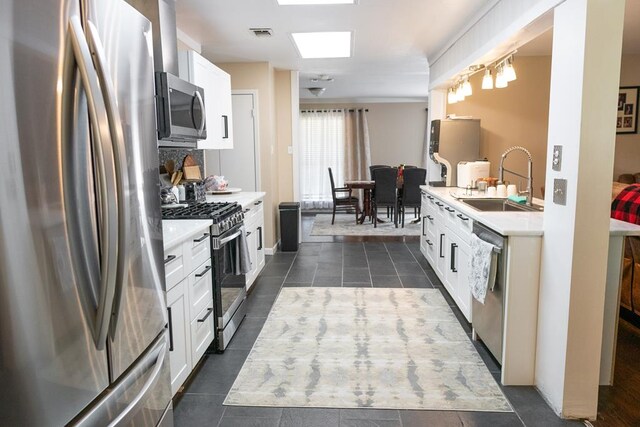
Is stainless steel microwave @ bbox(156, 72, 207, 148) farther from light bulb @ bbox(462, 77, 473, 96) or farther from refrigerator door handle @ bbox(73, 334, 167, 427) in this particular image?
light bulb @ bbox(462, 77, 473, 96)

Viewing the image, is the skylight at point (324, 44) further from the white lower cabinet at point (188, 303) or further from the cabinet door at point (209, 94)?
the white lower cabinet at point (188, 303)

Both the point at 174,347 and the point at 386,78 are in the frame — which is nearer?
the point at 174,347

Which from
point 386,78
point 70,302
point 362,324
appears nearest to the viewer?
point 70,302

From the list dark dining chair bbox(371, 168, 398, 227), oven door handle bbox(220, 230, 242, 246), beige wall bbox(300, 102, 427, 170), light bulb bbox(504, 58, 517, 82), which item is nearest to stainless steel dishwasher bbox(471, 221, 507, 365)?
light bulb bbox(504, 58, 517, 82)

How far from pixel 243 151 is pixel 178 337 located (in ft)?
11.7

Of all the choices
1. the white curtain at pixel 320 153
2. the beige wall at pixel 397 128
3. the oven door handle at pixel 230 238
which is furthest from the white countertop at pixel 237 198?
the beige wall at pixel 397 128

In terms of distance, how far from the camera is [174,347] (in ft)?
7.12

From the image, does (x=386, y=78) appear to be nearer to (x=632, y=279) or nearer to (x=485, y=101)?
(x=485, y=101)

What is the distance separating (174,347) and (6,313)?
1431 mm

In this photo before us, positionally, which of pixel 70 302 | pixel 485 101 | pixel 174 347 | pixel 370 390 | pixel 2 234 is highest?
pixel 485 101

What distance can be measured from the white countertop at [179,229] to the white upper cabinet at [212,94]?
1.26 meters

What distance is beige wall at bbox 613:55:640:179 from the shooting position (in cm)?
550

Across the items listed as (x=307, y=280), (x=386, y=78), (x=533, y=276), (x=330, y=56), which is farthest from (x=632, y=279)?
(x=386, y=78)

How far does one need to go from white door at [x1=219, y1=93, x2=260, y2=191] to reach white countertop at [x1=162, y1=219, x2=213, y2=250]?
2866 mm
